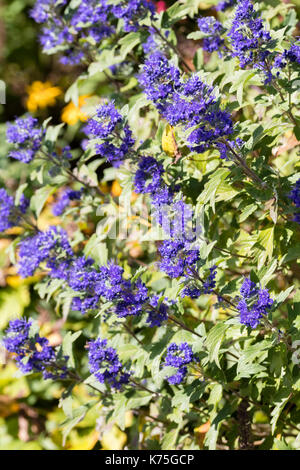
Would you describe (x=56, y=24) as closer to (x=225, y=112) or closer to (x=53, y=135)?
(x=53, y=135)

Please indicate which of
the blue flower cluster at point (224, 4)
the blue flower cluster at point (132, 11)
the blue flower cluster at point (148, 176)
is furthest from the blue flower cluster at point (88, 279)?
the blue flower cluster at point (224, 4)

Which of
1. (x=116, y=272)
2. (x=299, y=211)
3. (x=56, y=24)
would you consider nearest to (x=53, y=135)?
(x=56, y=24)

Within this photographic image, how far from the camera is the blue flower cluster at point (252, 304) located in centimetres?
225

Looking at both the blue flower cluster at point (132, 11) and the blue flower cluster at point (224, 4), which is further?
the blue flower cluster at point (224, 4)

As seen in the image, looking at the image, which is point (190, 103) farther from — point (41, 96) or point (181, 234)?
point (41, 96)

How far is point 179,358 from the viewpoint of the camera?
259 cm

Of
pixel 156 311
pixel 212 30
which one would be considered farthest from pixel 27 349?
pixel 212 30

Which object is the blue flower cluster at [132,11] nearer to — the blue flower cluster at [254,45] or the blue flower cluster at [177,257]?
the blue flower cluster at [254,45]

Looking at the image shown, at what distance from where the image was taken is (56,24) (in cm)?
382

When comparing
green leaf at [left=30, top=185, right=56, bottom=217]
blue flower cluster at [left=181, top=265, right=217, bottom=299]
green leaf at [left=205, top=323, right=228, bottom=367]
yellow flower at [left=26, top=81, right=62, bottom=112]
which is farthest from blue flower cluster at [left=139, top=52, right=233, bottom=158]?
yellow flower at [left=26, top=81, right=62, bottom=112]

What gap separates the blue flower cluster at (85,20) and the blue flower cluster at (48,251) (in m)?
1.25

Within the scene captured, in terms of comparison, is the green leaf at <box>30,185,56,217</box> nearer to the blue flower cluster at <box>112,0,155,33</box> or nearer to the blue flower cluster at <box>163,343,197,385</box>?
the blue flower cluster at <box>112,0,155,33</box>

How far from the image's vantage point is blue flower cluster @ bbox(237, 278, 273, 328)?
225 centimetres

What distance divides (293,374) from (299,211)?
0.79 metres
